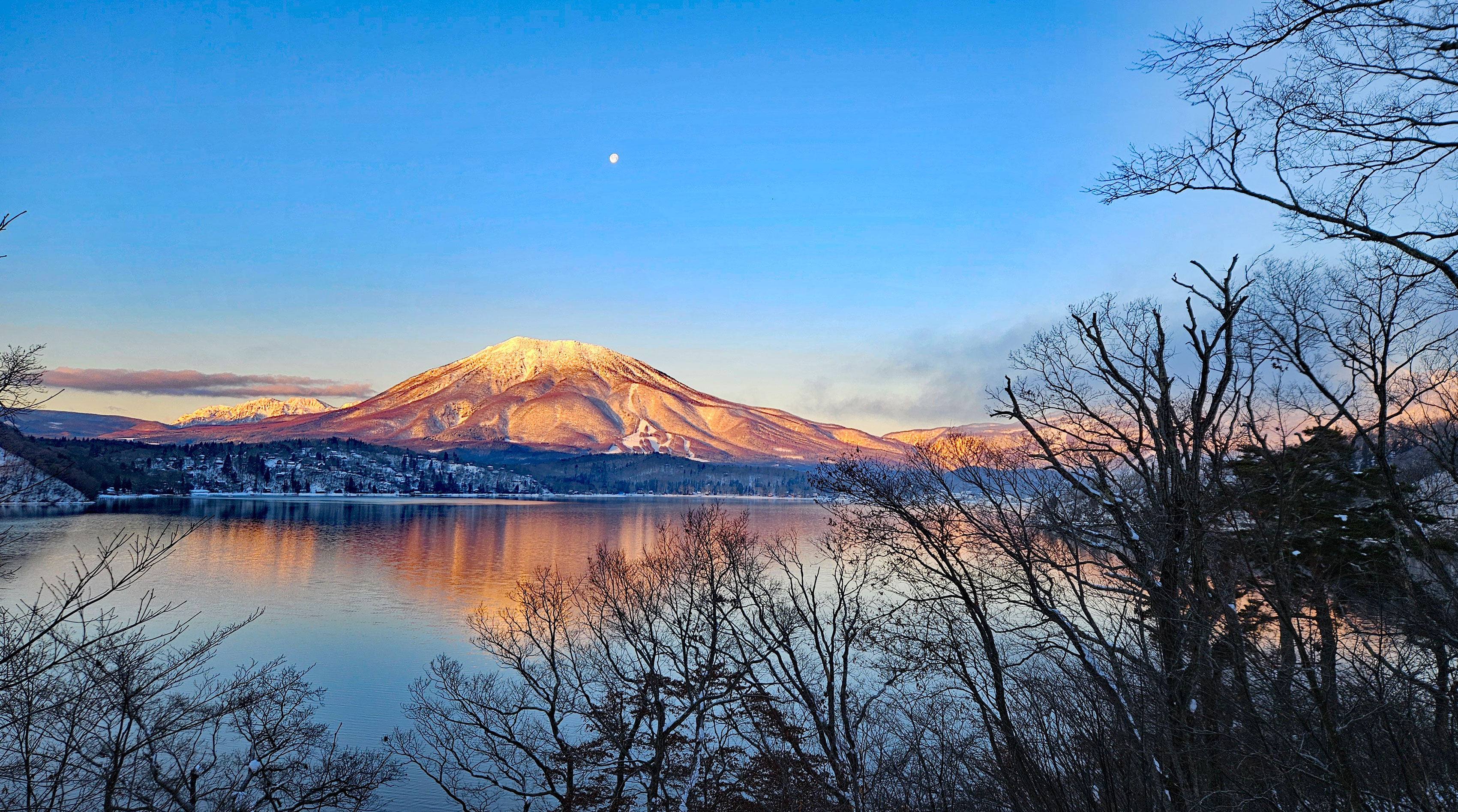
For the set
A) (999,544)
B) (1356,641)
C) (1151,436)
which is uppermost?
(1151,436)

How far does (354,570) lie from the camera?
54312 mm

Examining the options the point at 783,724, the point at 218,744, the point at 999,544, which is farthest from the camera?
the point at 218,744

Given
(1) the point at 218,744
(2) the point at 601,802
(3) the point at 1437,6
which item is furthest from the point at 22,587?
(3) the point at 1437,6

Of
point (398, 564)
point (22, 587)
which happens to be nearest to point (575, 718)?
point (22, 587)

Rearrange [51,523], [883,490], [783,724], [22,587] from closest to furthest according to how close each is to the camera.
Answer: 1. [883,490]
2. [783,724]
3. [22,587]
4. [51,523]

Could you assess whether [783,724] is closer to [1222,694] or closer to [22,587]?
[1222,694]

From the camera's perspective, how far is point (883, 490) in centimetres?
1138

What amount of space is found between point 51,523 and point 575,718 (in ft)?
273

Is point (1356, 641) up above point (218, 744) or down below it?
above

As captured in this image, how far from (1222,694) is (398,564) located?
189 ft

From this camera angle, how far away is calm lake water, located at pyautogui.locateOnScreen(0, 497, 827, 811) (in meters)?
29.0

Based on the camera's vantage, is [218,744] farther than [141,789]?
Yes

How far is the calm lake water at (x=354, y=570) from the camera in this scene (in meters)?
29.0

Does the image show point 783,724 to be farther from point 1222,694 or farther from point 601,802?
point 1222,694
